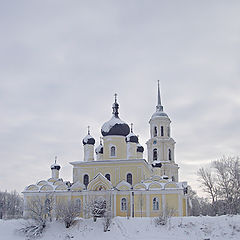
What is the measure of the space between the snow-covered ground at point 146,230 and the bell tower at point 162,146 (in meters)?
24.0

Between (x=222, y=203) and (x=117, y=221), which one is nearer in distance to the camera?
(x=117, y=221)

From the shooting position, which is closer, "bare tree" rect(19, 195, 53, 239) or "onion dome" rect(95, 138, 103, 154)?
"bare tree" rect(19, 195, 53, 239)

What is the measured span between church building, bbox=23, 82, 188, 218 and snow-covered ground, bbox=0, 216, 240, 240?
5.50 m

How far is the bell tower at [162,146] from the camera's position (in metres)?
56.8

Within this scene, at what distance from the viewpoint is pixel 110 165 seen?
1781 inches

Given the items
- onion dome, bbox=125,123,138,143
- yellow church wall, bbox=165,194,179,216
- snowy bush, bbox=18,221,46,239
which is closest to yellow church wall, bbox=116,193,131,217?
yellow church wall, bbox=165,194,179,216

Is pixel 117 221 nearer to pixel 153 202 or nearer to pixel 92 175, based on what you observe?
pixel 153 202

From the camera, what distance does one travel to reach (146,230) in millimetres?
31328

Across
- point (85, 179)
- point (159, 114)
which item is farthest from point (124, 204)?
point (159, 114)

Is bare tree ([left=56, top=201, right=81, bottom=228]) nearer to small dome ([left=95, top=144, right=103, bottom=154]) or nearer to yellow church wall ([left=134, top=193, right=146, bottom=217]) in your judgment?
yellow church wall ([left=134, top=193, right=146, bottom=217])

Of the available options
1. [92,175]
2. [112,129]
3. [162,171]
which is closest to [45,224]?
[92,175]

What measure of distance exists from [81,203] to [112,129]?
9.81 metres

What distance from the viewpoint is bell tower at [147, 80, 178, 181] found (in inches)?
2237

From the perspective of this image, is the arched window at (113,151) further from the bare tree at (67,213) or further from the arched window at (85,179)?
the bare tree at (67,213)
